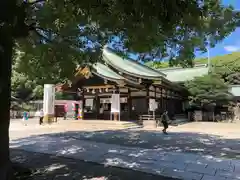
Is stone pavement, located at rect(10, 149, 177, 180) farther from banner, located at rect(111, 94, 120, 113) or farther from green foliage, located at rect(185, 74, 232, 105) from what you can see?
green foliage, located at rect(185, 74, 232, 105)

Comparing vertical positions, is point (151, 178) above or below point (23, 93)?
below

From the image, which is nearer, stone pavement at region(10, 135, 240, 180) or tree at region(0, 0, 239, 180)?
tree at region(0, 0, 239, 180)

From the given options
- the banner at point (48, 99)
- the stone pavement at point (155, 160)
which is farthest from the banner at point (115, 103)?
the stone pavement at point (155, 160)

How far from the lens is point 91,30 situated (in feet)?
22.3

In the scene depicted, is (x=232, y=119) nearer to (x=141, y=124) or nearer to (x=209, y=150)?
(x=141, y=124)

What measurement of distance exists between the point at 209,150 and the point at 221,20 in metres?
4.99

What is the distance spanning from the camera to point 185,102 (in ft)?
89.5

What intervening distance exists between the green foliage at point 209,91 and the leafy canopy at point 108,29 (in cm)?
1653

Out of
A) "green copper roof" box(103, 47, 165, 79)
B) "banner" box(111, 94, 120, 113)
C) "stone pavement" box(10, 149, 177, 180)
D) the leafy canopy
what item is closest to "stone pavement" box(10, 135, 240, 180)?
"stone pavement" box(10, 149, 177, 180)

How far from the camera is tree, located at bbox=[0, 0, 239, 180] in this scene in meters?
3.52

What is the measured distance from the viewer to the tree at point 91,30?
11.6 feet

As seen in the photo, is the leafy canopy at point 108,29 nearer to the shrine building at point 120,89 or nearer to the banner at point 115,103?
the banner at point 115,103

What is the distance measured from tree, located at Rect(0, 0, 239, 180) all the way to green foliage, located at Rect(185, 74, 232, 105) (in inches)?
657

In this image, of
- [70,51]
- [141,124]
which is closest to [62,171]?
[70,51]
